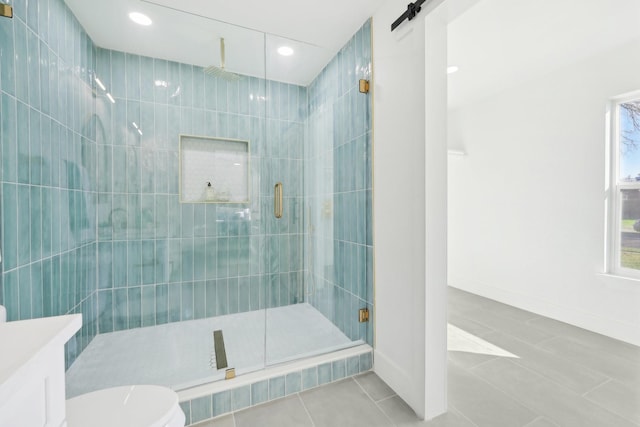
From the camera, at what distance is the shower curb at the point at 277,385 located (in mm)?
1501

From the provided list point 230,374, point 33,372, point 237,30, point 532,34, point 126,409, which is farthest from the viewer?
point 532,34

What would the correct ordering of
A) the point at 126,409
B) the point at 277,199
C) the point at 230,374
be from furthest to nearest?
the point at 277,199, the point at 230,374, the point at 126,409

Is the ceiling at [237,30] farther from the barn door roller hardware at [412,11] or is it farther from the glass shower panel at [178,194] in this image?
the barn door roller hardware at [412,11]

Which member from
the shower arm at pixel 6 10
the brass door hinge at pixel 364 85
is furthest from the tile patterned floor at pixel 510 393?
the shower arm at pixel 6 10

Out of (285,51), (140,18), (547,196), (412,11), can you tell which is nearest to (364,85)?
(412,11)

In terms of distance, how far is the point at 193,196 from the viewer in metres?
2.52

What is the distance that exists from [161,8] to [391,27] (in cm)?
157

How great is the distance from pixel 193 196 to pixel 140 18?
53.5 inches

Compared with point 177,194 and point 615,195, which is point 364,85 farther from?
point 615,195

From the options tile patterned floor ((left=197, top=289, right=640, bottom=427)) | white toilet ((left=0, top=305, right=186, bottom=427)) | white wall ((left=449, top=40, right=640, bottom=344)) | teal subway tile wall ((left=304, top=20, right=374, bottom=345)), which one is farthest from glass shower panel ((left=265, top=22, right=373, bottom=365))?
white wall ((left=449, top=40, right=640, bottom=344))

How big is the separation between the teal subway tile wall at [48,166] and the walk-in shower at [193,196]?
0.01 m

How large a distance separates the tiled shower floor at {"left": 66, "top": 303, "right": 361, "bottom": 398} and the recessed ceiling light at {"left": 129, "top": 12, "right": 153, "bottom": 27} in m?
2.39

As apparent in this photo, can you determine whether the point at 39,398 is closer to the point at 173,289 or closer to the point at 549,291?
the point at 173,289

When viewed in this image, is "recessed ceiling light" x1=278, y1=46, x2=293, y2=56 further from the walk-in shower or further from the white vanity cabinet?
the white vanity cabinet
